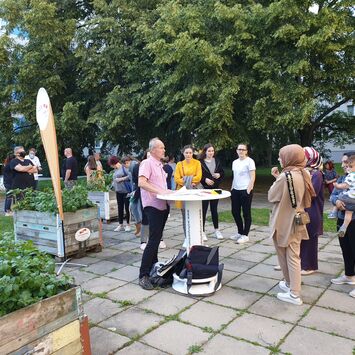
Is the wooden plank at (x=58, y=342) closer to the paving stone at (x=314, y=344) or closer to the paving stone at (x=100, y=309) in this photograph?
the paving stone at (x=100, y=309)

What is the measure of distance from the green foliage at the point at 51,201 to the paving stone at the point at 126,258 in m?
0.93

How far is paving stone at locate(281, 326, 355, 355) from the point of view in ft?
9.68

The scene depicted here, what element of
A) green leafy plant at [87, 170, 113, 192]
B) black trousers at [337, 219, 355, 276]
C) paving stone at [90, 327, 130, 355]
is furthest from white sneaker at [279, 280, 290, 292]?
green leafy plant at [87, 170, 113, 192]

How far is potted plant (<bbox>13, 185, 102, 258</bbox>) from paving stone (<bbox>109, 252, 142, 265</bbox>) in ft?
1.58

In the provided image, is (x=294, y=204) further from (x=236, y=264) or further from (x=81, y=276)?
(x=81, y=276)

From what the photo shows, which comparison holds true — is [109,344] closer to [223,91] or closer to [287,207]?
[287,207]

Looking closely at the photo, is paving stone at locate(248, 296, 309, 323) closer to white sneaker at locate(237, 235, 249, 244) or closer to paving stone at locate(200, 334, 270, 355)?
paving stone at locate(200, 334, 270, 355)

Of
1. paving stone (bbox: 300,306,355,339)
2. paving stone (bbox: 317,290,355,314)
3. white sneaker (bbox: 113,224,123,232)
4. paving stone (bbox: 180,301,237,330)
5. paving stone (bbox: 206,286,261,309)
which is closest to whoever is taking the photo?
paving stone (bbox: 300,306,355,339)

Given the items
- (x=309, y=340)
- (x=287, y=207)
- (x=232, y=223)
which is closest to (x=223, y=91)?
(x=232, y=223)

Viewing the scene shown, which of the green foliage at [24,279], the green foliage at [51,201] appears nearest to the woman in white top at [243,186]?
the green foliage at [51,201]

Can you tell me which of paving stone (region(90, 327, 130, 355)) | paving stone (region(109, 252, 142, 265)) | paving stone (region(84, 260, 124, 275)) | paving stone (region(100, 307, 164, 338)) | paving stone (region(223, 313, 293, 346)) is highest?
paving stone (region(90, 327, 130, 355))

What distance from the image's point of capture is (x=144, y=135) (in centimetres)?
1636

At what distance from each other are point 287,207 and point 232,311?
118 centimetres

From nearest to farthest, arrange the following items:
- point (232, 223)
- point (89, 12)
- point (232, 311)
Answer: point (232, 311)
point (232, 223)
point (89, 12)
